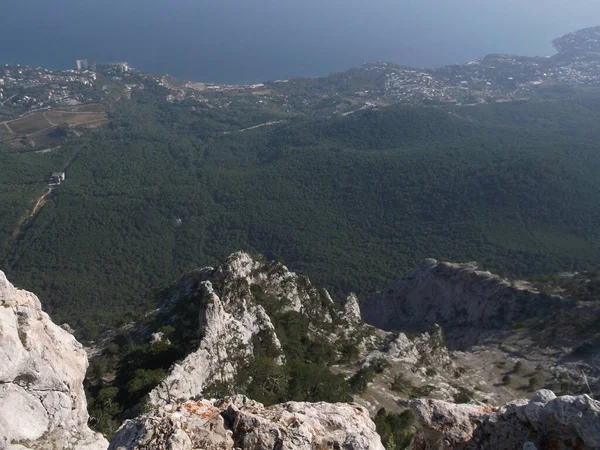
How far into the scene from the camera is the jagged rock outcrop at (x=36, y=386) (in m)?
12.1

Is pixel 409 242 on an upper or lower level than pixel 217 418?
lower

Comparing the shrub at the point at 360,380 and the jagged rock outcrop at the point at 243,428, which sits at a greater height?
the jagged rock outcrop at the point at 243,428

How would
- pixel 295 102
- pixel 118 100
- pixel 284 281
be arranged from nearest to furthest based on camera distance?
pixel 284 281
pixel 118 100
pixel 295 102

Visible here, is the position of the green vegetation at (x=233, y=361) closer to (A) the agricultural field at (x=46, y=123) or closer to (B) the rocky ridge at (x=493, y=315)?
(B) the rocky ridge at (x=493, y=315)

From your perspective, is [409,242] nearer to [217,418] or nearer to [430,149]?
[430,149]

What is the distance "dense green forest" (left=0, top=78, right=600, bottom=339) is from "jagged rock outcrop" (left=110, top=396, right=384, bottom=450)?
133ft

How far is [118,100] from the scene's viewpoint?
167000 millimetres

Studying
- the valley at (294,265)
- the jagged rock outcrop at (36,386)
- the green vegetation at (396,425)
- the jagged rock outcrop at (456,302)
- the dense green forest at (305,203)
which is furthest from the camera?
the dense green forest at (305,203)

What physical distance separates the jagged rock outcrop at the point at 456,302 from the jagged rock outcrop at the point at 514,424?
3196cm

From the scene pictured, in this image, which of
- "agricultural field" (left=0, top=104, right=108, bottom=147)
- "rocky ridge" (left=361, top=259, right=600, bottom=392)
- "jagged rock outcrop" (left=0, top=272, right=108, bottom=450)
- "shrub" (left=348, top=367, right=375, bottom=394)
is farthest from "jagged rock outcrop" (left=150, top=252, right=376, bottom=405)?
"agricultural field" (left=0, top=104, right=108, bottom=147)

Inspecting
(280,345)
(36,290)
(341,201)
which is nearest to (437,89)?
(341,201)

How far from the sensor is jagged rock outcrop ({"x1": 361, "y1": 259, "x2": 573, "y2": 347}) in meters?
39.7

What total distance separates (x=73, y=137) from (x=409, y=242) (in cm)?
9396

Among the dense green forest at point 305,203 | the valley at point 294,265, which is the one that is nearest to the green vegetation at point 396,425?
the valley at point 294,265
